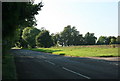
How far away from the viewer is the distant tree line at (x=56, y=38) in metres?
121

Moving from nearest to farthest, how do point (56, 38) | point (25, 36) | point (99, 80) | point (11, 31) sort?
point (11, 31)
point (99, 80)
point (25, 36)
point (56, 38)

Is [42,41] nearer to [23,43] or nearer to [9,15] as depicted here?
[23,43]

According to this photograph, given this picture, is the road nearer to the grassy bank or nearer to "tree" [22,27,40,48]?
the grassy bank

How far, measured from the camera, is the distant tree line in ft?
397

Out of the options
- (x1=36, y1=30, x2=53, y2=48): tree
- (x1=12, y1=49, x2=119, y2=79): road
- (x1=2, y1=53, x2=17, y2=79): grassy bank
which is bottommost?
(x1=12, y1=49, x2=119, y2=79): road

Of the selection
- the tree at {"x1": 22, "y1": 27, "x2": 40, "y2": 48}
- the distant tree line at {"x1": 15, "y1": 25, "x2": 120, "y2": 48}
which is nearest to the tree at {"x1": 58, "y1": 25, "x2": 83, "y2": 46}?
the distant tree line at {"x1": 15, "y1": 25, "x2": 120, "y2": 48}

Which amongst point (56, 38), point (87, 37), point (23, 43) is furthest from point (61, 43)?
point (23, 43)

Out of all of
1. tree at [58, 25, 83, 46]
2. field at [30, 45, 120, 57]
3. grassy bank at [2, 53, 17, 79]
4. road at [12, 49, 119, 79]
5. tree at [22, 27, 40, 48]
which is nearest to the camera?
grassy bank at [2, 53, 17, 79]

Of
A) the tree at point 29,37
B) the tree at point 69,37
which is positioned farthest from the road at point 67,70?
the tree at point 69,37

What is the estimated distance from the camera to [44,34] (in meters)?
120

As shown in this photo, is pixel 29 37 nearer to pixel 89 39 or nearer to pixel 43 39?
pixel 43 39

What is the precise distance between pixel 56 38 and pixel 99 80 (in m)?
151

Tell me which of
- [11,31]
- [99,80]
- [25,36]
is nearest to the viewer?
[11,31]

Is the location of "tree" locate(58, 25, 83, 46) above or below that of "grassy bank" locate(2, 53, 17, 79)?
above
